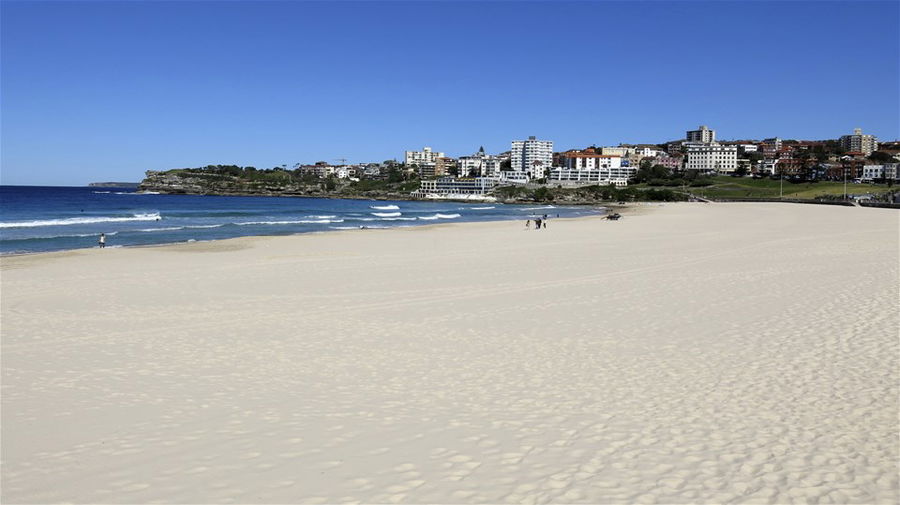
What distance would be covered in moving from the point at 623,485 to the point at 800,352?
205 inches

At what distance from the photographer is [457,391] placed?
734cm

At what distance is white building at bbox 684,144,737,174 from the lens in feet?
599

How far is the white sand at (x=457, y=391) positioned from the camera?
5.07 metres

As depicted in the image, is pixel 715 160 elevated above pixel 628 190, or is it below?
above

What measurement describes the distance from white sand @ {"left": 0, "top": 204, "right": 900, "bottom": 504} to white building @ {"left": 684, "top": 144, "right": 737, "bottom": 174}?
597 feet

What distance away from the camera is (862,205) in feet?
240

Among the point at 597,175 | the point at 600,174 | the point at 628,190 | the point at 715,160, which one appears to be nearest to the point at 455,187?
the point at 597,175

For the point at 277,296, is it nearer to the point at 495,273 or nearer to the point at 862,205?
the point at 495,273

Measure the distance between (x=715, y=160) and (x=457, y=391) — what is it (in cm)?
19637

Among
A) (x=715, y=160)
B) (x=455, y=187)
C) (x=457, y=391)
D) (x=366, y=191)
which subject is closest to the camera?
(x=457, y=391)

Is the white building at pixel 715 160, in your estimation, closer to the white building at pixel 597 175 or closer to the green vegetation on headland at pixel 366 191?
the white building at pixel 597 175

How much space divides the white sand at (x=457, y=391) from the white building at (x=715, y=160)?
182m

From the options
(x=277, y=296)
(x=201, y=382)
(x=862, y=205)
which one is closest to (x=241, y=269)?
(x=277, y=296)

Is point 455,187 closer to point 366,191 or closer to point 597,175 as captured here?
point 366,191
